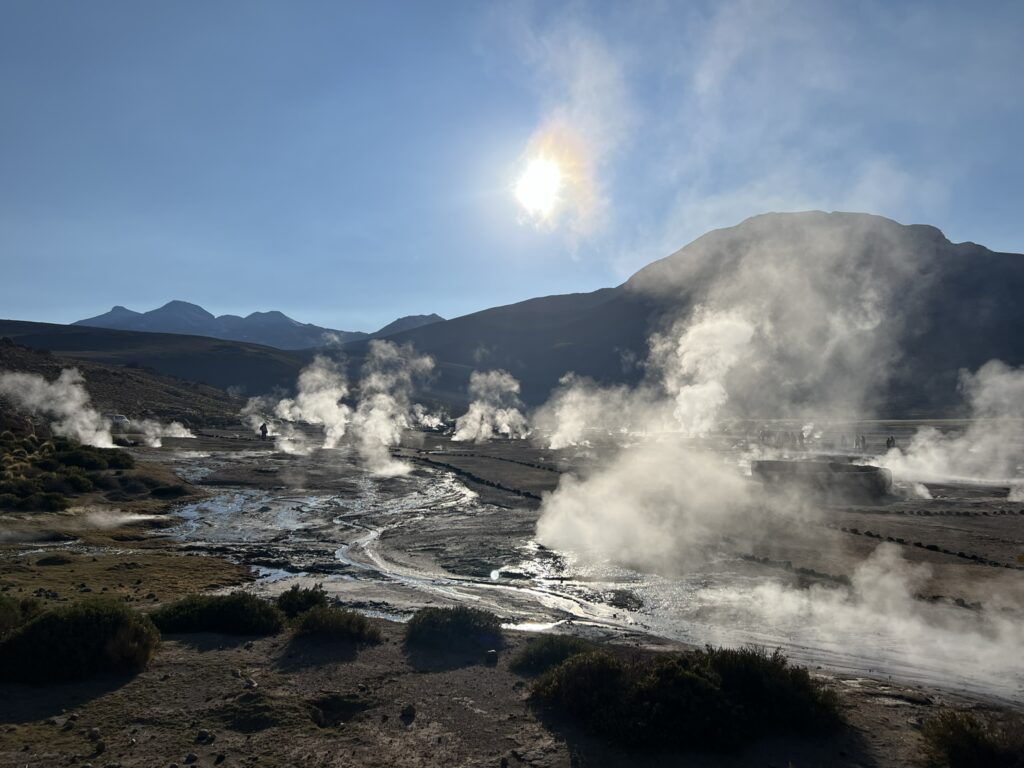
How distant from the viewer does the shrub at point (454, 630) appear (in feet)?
41.3

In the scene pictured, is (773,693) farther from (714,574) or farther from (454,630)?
(714,574)

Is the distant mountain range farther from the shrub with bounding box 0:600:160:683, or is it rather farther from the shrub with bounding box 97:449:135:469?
the shrub with bounding box 0:600:160:683

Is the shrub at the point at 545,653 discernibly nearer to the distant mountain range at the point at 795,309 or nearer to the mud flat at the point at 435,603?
the mud flat at the point at 435,603

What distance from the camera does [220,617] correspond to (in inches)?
493

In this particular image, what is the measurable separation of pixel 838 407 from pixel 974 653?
128040 mm

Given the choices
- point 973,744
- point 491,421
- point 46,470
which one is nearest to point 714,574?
point 973,744

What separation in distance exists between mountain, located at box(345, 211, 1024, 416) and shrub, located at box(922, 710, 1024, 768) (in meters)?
127

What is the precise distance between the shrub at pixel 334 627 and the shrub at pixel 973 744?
8880 millimetres

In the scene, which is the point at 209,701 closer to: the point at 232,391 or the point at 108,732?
the point at 108,732

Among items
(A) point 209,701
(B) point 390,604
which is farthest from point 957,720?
(B) point 390,604

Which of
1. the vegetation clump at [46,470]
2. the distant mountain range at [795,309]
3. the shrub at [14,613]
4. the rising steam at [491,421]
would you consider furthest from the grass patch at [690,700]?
the distant mountain range at [795,309]

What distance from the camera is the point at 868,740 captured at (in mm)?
8570

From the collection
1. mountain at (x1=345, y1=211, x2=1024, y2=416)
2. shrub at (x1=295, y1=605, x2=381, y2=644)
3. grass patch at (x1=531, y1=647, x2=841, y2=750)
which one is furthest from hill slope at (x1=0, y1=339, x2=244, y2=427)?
grass patch at (x1=531, y1=647, x2=841, y2=750)

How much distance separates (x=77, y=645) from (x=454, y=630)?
6.21 metres
